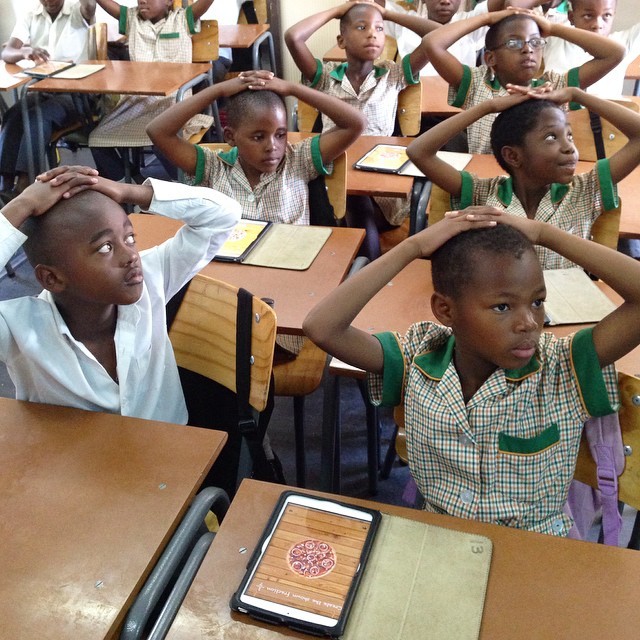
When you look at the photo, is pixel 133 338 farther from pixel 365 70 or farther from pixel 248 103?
pixel 365 70

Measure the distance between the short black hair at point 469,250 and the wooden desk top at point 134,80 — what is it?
96.9 inches

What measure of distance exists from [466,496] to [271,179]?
1.37 meters

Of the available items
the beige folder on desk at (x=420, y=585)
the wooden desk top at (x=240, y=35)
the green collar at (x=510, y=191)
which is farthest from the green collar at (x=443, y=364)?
the wooden desk top at (x=240, y=35)

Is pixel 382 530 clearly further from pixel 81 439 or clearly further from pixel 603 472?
pixel 81 439

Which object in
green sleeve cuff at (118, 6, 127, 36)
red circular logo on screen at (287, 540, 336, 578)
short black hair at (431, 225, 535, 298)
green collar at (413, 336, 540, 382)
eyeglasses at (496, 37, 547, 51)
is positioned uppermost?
eyeglasses at (496, 37, 547, 51)

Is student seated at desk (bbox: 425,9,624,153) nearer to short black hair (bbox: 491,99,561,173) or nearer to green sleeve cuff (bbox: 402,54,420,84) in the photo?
green sleeve cuff (bbox: 402,54,420,84)

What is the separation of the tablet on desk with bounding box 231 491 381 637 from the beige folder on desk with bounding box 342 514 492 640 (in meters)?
0.02

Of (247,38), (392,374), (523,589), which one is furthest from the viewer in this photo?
(247,38)

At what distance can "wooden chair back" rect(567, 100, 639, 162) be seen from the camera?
2223 millimetres

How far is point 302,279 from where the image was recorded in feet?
5.75

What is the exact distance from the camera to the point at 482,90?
2760 millimetres

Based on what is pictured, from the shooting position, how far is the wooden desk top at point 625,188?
6.16 feet

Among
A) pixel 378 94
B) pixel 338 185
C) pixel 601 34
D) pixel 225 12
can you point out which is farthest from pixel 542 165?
pixel 225 12

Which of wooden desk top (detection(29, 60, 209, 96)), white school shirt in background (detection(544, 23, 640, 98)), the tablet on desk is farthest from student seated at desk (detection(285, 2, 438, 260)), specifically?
the tablet on desk
